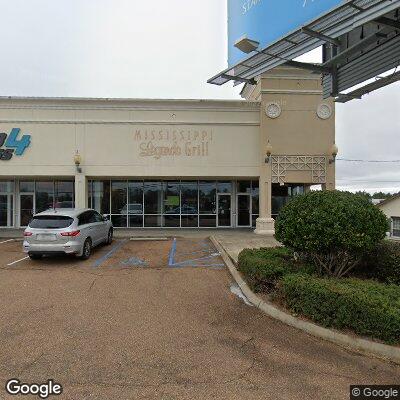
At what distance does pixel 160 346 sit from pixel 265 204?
1400 centimetres

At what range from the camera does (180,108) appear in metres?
18.1

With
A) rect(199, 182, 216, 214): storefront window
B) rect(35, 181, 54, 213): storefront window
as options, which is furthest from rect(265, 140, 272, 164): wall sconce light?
rect(35, 181, 54, 213): storefront window

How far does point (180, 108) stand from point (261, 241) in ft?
26.7

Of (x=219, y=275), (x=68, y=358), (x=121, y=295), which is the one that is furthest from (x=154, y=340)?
(x=219, y=275)

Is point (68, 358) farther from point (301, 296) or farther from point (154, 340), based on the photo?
point (301, 296)

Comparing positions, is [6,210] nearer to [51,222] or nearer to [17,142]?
[17,142]

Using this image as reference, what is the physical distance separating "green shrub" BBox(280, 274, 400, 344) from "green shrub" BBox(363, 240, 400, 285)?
119 cm

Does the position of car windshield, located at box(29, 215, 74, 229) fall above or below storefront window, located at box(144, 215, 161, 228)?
above

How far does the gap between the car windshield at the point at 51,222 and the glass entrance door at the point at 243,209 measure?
11.7m

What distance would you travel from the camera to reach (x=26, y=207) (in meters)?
20.2

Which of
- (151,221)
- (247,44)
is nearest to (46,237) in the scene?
(247,44)

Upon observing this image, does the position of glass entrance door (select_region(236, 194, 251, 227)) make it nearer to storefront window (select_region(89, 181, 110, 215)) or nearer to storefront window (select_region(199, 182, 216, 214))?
storefront window (select_region(199, 182, 216, 214))

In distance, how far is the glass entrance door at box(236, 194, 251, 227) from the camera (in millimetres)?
20578

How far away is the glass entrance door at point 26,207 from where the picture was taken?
2017 centimetres
